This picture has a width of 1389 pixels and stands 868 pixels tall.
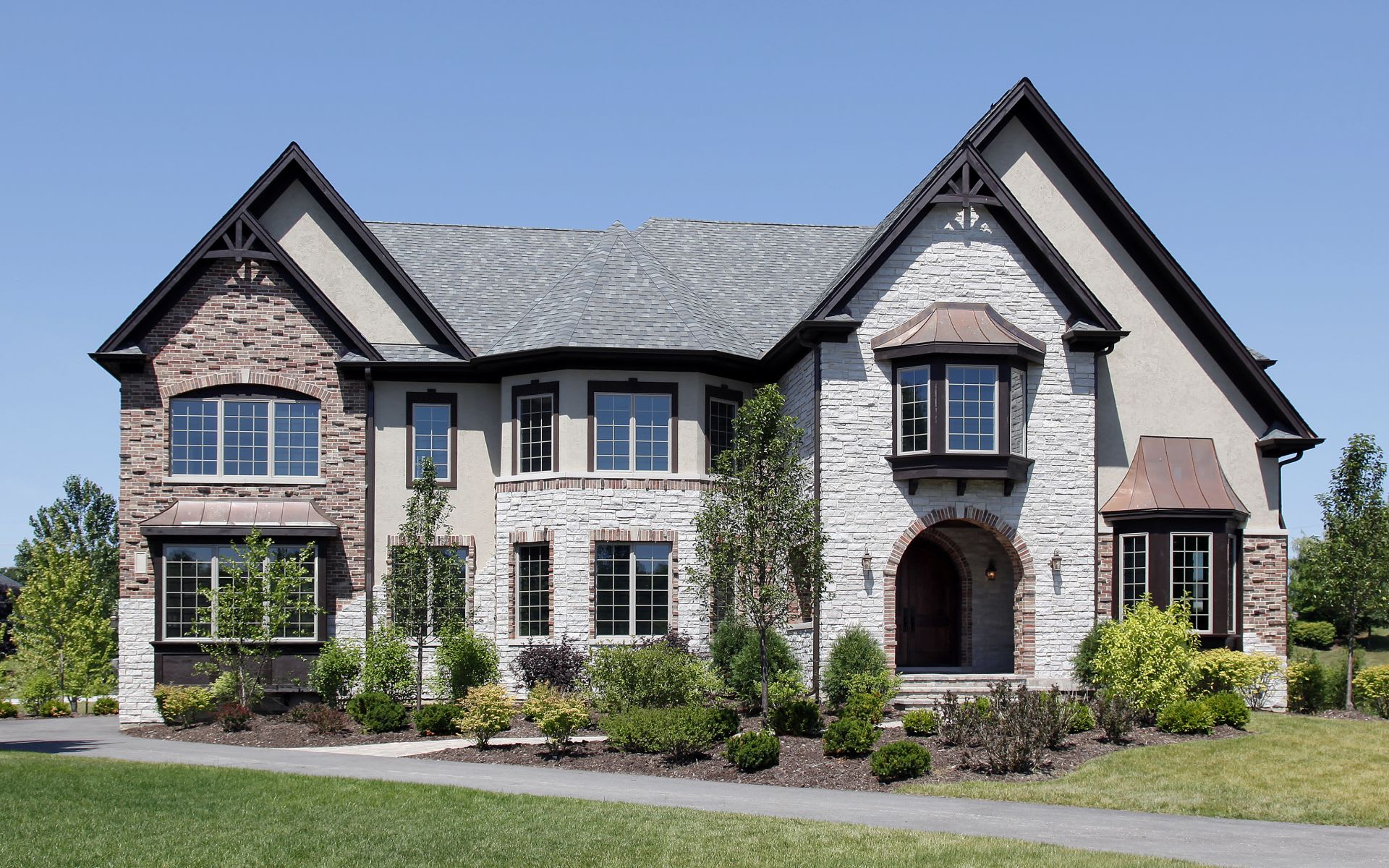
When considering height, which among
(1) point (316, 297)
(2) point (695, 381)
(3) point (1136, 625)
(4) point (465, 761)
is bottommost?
(4) point (465, 761)

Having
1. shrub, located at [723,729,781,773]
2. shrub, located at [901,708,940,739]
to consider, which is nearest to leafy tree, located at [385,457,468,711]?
shrub, located at [723,729,781,773]

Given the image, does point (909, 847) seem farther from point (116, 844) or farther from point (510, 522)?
point (510, 522)

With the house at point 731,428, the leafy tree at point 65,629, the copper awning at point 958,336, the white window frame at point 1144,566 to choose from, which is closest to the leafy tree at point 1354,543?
the house at point 731,428

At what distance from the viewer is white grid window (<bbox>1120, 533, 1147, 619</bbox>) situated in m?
25.2

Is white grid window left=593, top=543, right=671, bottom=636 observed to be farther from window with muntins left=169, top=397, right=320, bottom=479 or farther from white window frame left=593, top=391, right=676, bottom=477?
window with muntins left=169, top=397, right=320, bottom=479

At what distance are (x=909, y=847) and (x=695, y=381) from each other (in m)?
14.3

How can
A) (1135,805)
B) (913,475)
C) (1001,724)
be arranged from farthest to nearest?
1. (913,475)
2. (1001,724)
3. (1135,805)

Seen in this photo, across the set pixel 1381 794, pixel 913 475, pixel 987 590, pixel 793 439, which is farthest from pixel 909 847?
pixel 987 590

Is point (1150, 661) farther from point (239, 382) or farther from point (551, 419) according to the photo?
point (239, 382)

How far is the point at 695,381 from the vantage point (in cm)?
2617

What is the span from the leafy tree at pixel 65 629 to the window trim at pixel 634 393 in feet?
47.2

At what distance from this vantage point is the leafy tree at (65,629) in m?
31.5

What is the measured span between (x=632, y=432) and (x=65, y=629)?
1570cm

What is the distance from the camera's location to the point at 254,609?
79.7 feet
